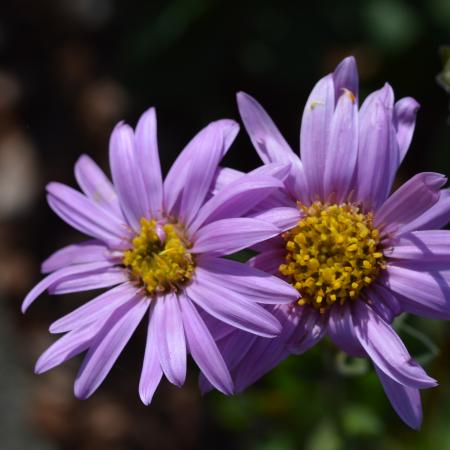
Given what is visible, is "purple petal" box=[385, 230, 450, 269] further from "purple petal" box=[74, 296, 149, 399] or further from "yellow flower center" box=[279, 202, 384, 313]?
"purple petal" box=[74, 296, 149, 399]

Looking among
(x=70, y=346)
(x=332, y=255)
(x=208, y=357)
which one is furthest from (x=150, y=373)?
(x=332, y=255)

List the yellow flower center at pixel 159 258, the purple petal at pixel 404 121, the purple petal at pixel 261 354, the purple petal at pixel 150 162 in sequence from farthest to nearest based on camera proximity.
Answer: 1. the purple petal at pixel 150 162
2. the yellow flower center at pixel 159 258
3. the purple petal at pixel 404 121
4. the purple petal at pixel 261 354

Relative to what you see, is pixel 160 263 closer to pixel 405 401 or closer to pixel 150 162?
pixel 150 162

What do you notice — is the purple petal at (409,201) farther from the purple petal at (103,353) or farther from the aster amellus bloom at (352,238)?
the purple petal at (103,353)

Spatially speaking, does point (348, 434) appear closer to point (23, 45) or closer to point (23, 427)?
point (23, 427)

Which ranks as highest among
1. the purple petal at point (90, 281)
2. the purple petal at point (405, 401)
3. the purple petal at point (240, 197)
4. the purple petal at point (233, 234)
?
the purple petal at point (240, 197)

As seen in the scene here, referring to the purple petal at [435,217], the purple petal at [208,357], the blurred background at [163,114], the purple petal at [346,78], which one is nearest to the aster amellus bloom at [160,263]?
the purple petal at [208,357]
